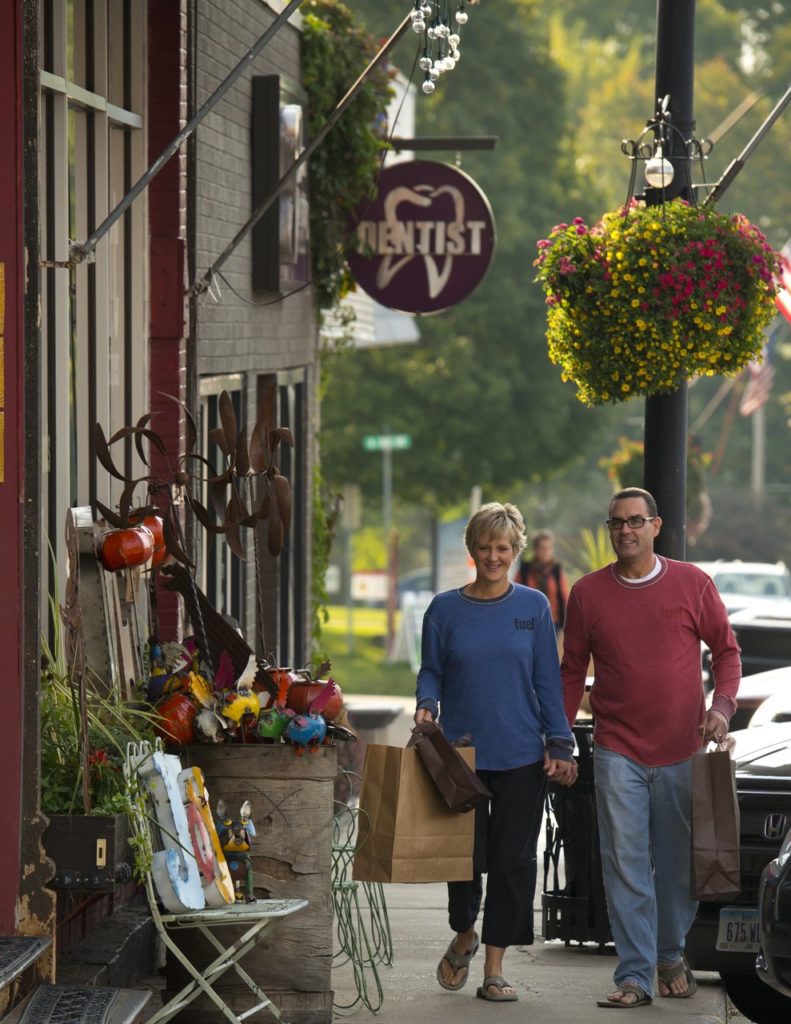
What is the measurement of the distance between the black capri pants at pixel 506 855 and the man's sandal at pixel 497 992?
121 millimetres

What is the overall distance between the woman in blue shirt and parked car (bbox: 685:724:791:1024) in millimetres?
632

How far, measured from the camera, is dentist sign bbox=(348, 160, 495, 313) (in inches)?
463

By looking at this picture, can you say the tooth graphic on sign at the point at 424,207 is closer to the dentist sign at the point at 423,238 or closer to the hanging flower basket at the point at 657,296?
the dentist sign at the point at 423,238

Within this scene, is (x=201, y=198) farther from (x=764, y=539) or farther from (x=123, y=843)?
(x=764, y=539)

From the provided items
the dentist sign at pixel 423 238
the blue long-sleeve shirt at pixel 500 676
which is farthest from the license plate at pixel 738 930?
the dentist sign at pixel 423 238

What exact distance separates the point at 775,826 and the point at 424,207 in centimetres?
613

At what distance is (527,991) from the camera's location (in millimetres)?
6820

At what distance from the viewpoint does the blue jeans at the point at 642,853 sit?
661 cm

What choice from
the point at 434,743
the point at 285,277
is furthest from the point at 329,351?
the point at 434,743

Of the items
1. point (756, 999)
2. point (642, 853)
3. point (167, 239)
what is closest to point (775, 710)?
point (756, 999)

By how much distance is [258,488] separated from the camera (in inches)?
391

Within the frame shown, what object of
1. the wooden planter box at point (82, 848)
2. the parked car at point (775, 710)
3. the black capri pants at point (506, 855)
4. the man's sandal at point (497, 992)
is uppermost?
the wooden planter box at point (82, 848)

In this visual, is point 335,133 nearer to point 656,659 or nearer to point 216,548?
point 216,548

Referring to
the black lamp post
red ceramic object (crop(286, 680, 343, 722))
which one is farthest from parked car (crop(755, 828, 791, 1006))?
the black lamp post
